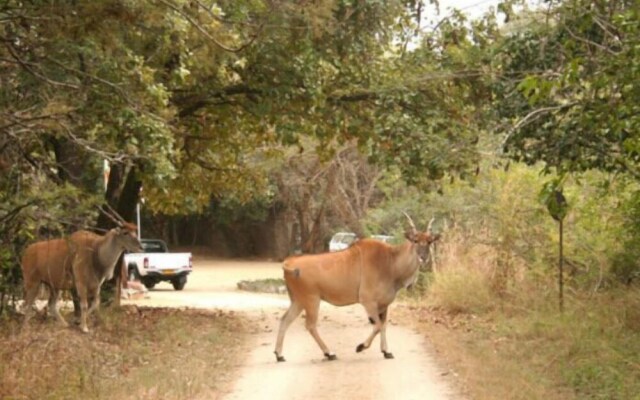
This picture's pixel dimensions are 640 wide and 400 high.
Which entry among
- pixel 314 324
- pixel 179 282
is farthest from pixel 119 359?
pixel 179 282

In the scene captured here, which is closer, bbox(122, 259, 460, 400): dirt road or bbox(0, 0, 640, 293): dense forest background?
bbox(0, 0, 640, 293): dense forest background

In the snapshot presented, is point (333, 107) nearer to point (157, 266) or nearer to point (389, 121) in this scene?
point (389, 121)

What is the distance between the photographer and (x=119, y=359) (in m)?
13.7

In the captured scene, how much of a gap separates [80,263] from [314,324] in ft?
15.6

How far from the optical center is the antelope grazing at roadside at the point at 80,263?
16.6m

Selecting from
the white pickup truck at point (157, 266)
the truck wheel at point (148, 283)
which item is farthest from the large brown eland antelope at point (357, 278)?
the truck wheel at point (148, 283)

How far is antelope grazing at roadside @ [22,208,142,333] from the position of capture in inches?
655

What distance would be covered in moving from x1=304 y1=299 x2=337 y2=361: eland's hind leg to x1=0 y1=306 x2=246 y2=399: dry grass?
3.66ft

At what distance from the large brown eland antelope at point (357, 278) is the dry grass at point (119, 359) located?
1233mm

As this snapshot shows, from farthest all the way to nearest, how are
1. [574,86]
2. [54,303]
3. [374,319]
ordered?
[54,303], [374,319], [574,86]

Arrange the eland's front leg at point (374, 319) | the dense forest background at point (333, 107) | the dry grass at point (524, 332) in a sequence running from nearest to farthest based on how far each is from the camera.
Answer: the dense forest background at point (333, 107) → the dry grass at point (524, 332) → the eland's front leg at point (374, 319)

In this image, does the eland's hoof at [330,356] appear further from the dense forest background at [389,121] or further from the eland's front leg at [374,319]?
the dense forest background at [389,121]

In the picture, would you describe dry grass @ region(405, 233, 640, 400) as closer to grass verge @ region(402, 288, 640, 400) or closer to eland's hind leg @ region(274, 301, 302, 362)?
grass verge @ region(402, 288, 640, 400)

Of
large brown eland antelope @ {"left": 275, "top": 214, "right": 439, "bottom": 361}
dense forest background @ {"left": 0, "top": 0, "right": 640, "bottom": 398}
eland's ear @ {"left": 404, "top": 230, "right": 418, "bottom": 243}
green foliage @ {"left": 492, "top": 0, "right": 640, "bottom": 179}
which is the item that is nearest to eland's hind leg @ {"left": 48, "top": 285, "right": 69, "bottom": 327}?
dense forest background @ {"left": 0, "top": 0, "right": 640, "bottom": 398}
